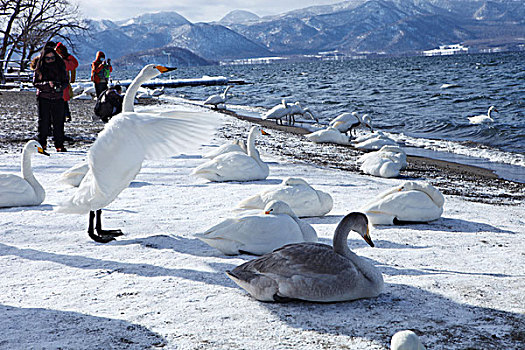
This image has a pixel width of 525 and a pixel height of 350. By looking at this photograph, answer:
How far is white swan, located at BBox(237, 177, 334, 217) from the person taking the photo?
549cm

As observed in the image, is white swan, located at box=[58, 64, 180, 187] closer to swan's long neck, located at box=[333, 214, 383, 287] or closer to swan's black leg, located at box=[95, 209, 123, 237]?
swan's black leg, located at box=[95, 209, 123, 237]

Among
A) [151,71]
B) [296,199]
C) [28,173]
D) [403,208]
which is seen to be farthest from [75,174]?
[403,208]

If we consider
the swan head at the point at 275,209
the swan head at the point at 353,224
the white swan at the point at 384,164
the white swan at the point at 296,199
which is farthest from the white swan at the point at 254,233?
the white swan at the point at 384,164

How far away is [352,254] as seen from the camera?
349 cm

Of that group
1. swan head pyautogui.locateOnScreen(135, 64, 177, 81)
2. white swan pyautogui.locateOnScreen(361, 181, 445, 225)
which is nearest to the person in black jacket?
swan head pyautogui.locateOnScreen(135, 64, 177, 81)

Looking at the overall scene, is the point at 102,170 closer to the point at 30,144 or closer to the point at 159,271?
the point at 159,271

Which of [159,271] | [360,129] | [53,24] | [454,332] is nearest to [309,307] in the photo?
[454,332]

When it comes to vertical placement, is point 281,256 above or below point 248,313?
above

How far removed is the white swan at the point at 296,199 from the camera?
5.49 meters

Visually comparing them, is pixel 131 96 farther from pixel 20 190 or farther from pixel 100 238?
pixel 20 190

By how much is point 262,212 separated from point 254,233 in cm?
44

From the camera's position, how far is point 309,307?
333cm

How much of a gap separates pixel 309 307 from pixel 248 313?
401mm

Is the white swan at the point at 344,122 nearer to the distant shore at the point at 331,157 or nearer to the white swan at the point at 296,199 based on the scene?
the distant shore at the point at 331,157
